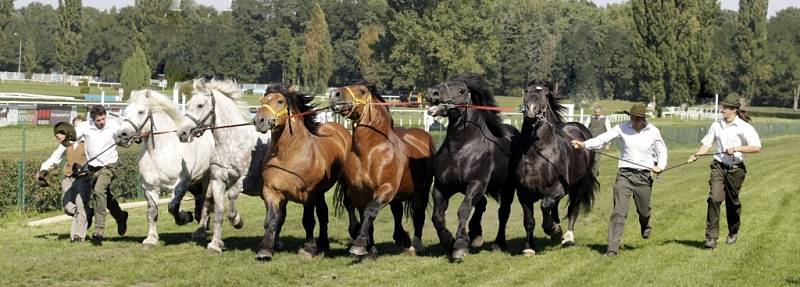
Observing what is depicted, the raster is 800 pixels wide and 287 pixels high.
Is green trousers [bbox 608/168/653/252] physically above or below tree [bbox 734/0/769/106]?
below

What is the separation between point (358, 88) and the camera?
1205 cm

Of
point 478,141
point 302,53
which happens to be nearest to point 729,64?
point 302,53

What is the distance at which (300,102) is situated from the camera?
1245 centimetres

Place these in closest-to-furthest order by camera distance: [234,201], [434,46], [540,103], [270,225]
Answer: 1. [270,225]
2. [540,103]
3. [234,201]
4. [434,46]

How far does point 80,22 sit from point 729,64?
221 feet

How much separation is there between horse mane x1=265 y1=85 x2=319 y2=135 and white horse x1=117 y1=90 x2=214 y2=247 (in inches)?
77.6

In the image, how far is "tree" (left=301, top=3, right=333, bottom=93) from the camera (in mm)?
107375

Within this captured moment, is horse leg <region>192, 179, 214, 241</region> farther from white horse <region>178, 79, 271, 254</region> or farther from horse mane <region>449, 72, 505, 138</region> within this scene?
horse mane <region>449, 72, 505, 138</region>

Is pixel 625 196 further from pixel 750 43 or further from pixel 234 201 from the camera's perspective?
pixel 750 43

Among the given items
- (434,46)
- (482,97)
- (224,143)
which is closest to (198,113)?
(224,143)

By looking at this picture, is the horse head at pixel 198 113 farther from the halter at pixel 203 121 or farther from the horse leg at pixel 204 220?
the horse leg at pixel 204 220

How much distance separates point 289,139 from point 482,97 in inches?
93.4

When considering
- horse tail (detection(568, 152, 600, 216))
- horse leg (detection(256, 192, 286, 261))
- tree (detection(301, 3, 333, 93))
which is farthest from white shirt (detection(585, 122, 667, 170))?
tree (detection(301, 3, 333, 93))

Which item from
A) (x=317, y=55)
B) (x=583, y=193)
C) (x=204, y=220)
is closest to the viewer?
(x=204, y=220)
